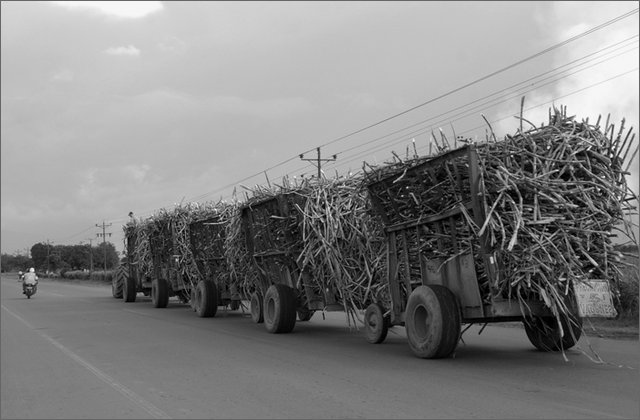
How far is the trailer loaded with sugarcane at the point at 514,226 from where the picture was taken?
7676mm

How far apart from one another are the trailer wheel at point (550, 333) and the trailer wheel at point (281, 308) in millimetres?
4767

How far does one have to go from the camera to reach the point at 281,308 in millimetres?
12531

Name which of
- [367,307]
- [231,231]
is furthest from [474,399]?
[231,231]

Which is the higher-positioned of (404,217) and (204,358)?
(404,217)

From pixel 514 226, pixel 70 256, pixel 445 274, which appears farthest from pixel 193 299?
pixel 70 256

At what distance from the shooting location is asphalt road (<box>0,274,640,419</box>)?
20.1ft

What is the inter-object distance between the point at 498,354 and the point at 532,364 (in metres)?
1.08

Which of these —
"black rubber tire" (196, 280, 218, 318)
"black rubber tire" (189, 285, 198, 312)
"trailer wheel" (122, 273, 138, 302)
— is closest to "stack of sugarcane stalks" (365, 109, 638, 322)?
"black rubber tire" (196, 280, 218, 318)

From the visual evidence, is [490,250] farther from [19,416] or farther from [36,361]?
[36,361]

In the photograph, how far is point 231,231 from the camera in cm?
1507

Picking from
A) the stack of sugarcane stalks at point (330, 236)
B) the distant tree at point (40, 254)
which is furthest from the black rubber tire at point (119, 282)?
the distant tree at point (40, 254)

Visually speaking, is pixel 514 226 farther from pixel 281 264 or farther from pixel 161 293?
pixel 161 293

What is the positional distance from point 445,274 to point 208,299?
971cm

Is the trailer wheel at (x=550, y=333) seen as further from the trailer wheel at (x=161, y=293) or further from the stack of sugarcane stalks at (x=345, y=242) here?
the trailer wheel at (x=161, y=293)
